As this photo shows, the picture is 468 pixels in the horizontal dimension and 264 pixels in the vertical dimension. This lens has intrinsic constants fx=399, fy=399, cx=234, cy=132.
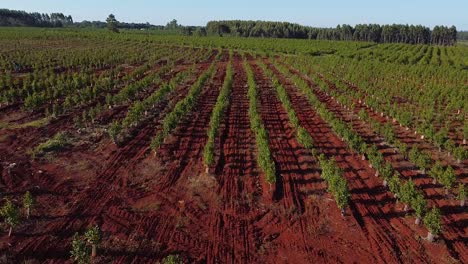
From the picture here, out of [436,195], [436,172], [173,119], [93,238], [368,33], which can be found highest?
[368,33]

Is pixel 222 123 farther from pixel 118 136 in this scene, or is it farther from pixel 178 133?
pixel 118 136

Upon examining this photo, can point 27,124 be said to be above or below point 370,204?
below

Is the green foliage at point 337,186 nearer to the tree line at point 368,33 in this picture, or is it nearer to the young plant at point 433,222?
the young plant at point 433,222

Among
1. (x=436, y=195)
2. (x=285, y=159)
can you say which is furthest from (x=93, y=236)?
(x=436, y=195)

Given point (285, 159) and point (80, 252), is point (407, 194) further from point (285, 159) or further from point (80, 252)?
point (80, 252)

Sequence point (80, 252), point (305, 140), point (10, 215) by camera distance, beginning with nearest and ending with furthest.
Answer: point (80, 252)
point (10, 215)
point (305, 140)

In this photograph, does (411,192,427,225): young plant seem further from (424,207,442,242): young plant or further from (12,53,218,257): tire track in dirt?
(12,53,218,257): tire track in dirt

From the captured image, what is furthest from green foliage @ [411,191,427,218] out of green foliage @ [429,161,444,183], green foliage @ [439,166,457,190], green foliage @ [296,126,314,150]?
green foliage @ [296,126,314,150]

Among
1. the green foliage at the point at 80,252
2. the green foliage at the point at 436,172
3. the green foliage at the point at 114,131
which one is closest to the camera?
the green foliage at the point at 80,252

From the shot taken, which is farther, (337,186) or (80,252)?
(337,186)

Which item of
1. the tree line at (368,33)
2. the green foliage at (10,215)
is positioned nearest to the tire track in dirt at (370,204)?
the green foliage at (10,215)

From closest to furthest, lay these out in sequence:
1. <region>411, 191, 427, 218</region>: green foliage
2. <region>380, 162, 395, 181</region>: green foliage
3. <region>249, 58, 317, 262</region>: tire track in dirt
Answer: <region>411, 191, 427, 218</region>: green foliage
<region>249, 58, 317, 262</region>: tire track in dirt
<region>380, 162, 395, 181</region>: green foliage
